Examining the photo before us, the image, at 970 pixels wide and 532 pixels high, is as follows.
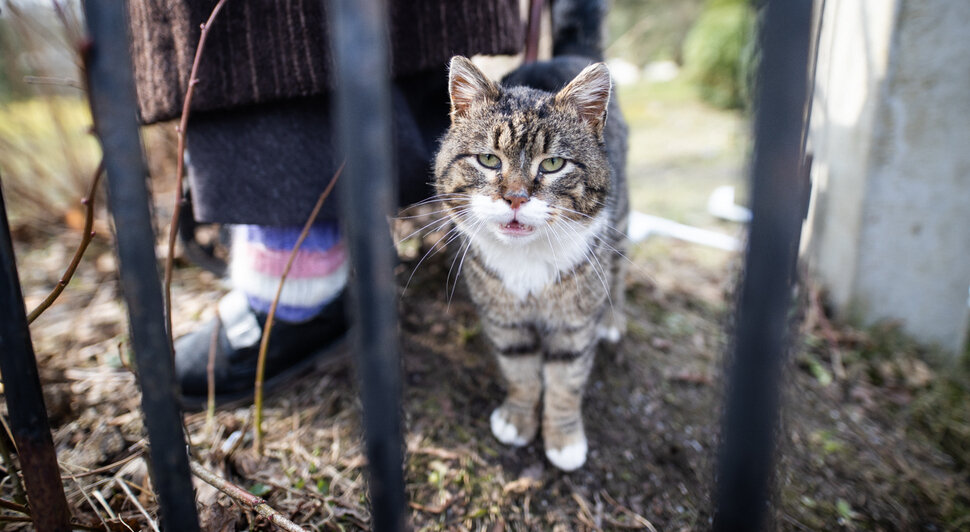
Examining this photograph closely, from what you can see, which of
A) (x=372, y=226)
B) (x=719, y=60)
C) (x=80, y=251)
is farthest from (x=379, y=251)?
(x=719, y=60)

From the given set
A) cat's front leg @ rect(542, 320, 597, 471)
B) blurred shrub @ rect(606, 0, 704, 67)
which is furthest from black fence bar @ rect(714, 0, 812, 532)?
blurred shrub @ rect(606, 0, 704, 67)

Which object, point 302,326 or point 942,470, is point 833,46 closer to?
point 942,470

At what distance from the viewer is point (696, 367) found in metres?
2.07

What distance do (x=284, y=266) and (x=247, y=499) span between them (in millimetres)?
696

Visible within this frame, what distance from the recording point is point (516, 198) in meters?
1.28

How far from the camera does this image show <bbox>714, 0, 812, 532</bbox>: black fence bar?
594 millimetres

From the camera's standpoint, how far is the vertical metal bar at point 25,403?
0.80m

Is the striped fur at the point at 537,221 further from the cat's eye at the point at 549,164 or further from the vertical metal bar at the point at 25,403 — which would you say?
the vertical metal bar at the point at 25,403

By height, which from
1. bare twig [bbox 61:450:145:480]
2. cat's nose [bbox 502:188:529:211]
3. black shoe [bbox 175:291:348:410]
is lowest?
bare twig [bbox 61:450:145:480]

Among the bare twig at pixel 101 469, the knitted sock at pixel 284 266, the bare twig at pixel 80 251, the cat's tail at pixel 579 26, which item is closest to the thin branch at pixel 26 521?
the bare twig at pixel 101 469

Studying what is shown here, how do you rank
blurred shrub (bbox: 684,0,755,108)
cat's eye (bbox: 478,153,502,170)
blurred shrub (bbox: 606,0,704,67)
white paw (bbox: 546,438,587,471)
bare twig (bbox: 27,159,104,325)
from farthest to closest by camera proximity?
blurred shrub (bbox: 606,0,704,67) → blurred shrub (bbox: 684,0,755,108) → white paw (bbox: 546,438,587,471) → cat's eye (bbox: 478,153,502,170) → bare twig (bbox: 27,159,104,325)

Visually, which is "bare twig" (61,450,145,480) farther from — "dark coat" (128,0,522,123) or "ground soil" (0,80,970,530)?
"dark coat" (128,0,522,123)

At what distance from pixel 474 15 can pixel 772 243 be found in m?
1.08

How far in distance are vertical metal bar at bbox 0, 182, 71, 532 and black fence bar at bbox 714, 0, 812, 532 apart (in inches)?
38.5
